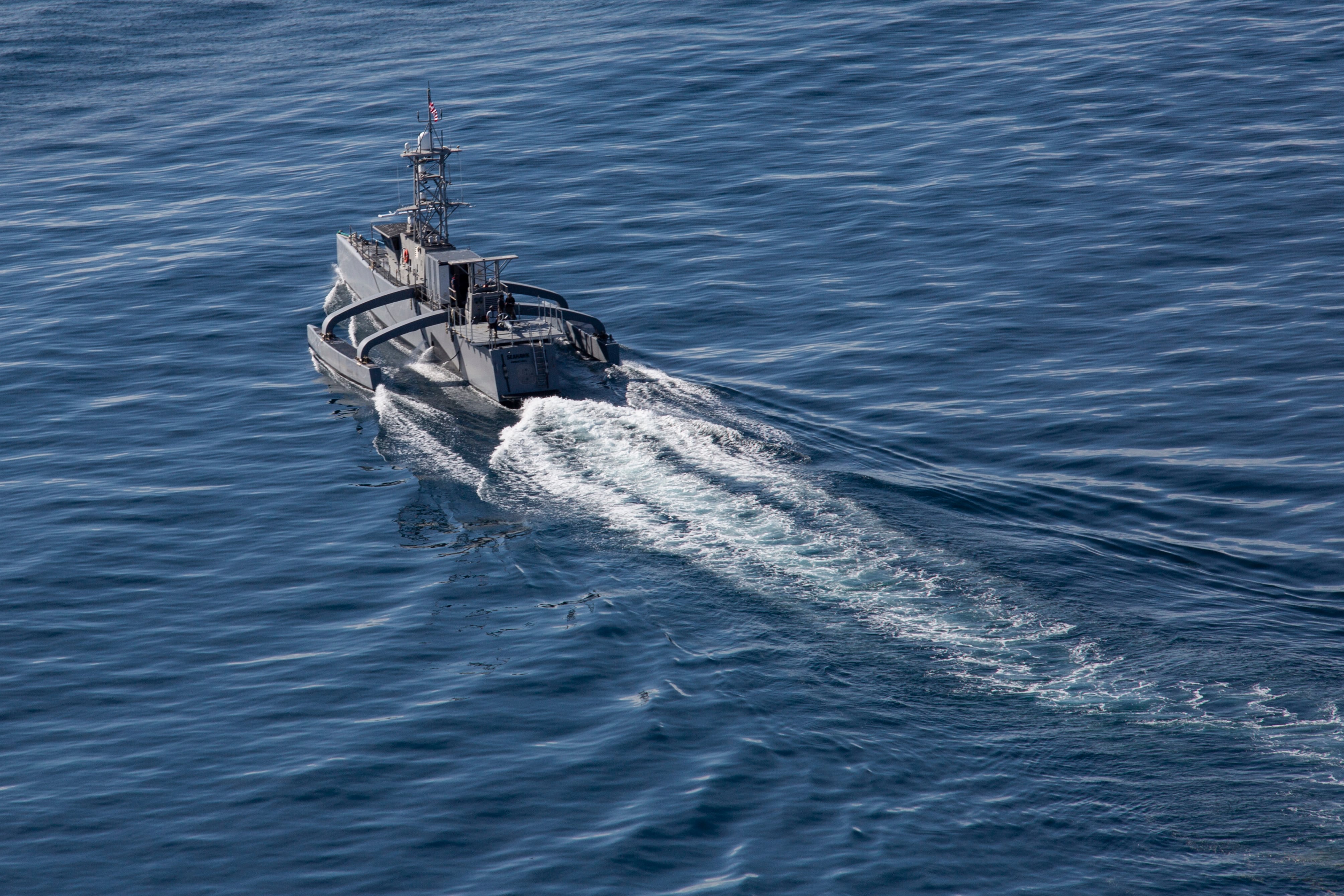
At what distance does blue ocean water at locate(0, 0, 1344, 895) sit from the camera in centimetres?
2373

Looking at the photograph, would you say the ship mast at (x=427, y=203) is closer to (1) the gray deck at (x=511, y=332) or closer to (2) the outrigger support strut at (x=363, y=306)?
(2) the outrigger support strut at (x=363, y=306)

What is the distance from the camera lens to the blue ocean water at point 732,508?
77.9 feet

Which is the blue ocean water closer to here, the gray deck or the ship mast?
the gray deck

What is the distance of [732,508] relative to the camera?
3375 centimetres

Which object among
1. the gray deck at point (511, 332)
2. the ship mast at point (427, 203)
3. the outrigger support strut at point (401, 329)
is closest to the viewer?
the gray deck at point (511, 332)

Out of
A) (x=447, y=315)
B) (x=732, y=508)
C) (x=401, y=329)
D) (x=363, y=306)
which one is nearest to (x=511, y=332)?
(x=447, y=315)

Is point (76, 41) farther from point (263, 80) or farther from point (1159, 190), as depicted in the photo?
point (1159, 190)

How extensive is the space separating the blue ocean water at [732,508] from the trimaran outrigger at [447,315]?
139 centimetres

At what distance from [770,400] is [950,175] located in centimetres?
2477

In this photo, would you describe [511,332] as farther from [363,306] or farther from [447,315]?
[363,306]

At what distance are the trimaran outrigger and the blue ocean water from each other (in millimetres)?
1388

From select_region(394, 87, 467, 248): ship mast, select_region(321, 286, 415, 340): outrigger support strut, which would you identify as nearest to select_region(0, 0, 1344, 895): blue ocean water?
select_region(321, 286, 415, 340): outrigger support strut

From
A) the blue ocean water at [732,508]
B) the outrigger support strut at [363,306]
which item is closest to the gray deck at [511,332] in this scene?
the blue ocean water at [732,508]

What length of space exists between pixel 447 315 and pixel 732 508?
17594 mm
